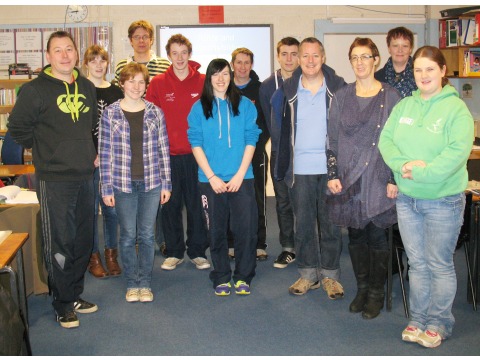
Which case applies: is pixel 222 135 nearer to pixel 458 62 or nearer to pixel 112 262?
pixel 112 262

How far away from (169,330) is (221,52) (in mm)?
4122

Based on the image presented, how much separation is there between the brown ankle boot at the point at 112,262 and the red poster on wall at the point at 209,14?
3.29 meters

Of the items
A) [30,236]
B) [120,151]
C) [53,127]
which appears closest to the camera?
[53,127]

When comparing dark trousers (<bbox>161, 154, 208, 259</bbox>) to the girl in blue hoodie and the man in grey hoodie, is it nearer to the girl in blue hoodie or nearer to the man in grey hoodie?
the girl in blue hoodie

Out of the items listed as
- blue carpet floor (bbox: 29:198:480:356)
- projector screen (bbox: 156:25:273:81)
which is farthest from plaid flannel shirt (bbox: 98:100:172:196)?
projector screen (bbox: 156:25:273:81)

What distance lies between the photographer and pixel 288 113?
140 inches

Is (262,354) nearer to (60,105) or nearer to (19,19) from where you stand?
(60,105)

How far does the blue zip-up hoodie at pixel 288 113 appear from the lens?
3518 mm

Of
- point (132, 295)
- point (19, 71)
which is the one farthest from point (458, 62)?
point (19, 71)

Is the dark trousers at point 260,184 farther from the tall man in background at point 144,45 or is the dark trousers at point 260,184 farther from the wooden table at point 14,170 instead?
the wooden table at point 14,170

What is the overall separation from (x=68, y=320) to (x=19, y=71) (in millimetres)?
4090

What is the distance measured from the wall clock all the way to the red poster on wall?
1271 mm

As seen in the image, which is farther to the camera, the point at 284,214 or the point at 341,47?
the point at 341,47

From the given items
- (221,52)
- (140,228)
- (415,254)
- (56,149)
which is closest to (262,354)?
(415,254)
